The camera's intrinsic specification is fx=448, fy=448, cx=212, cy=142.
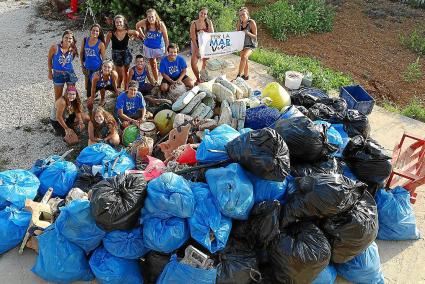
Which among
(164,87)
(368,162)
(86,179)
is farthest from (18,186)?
(368,162)

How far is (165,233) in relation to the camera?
426cm

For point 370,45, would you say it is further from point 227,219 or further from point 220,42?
point 227,219

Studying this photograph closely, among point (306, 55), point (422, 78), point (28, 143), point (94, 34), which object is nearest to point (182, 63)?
point (94, 34)

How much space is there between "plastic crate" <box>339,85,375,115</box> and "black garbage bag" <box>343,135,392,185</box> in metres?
1.48

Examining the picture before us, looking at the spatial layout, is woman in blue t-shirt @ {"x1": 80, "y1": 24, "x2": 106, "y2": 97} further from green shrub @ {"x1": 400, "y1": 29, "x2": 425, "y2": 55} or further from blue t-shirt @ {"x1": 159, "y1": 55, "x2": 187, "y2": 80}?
green shrub @ {"x1": 400, "y1": 29, "x2": 425, "y2": 55}

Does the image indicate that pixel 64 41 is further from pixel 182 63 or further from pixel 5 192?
pixel 5 192

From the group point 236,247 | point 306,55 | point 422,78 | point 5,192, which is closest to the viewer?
point 236,247

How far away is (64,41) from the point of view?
6.81 m

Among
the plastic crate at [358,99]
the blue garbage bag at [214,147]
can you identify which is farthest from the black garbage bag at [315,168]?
the plastic crate at [358,99]

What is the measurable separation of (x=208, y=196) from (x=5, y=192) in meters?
2.36

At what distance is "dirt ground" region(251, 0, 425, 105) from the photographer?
8672 millimetres

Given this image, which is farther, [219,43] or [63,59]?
[219,43]

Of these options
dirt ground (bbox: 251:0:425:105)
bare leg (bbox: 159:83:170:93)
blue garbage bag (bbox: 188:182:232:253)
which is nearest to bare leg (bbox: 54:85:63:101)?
bare leg (bbox: 159:83:170:93)

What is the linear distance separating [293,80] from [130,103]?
3074 millimetres
